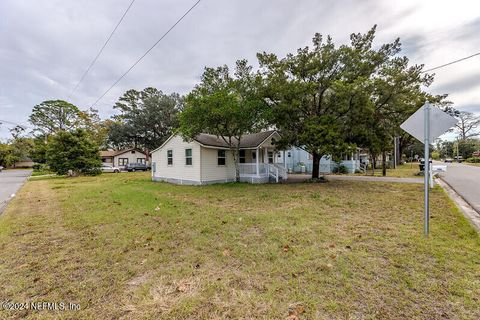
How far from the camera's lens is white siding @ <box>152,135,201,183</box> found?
14125 millimetres

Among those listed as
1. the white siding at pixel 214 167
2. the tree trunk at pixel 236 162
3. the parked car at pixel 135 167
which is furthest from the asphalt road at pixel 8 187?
the tree trunk at pixel 236 162

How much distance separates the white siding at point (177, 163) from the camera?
556 inches

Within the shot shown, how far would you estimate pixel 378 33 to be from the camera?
41.8 ft

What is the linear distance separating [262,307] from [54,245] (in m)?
4.47

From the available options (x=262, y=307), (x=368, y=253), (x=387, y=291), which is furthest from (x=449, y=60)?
(x=262, y=307)

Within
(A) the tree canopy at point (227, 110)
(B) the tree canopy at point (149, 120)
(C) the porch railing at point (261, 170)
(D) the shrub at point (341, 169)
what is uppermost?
(B) the tree canopy at point (149, 120)

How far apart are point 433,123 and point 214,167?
1197 centimetres

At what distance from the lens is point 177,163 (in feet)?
51.2

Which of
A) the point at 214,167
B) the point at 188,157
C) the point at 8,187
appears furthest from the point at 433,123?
the point at 8,187

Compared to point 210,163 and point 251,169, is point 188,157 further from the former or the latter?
point 251,169

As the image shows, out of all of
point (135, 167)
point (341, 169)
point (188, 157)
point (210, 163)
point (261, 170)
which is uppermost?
point (188, 157)

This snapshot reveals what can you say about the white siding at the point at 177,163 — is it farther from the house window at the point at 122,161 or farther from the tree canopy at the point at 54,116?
the tree canopy at the point at 54,116

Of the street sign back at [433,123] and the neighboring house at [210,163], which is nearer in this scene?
the street sign back at [433,123]

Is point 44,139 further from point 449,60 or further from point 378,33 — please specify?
point 449,60
